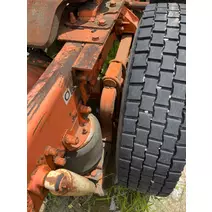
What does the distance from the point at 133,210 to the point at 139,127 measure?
91cm

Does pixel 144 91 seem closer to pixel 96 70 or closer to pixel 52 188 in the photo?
pixel 96 70

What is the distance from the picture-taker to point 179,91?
124 centimetres

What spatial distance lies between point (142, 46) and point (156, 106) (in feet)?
1.08

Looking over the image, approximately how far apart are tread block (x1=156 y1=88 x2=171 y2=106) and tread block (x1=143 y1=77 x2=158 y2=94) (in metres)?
0.03

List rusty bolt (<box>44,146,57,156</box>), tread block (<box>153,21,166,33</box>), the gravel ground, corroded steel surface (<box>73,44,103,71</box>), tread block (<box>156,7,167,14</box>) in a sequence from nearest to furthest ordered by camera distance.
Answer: rusty bolt (<box>44,146,57,156</box>), corroded steel surface (<box>73,44,103,71</box>), tread block (<box>153,21,166,33</box>), tread block (<box>156,7,167,14</box>), the gravel ground

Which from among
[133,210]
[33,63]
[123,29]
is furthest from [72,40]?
[133,210]

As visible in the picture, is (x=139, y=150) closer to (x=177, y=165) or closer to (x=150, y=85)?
(x=177, y=165)

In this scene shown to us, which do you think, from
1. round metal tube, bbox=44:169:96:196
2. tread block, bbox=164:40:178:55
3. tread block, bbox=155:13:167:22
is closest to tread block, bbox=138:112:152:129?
tread block, bbox=164:40:178:55

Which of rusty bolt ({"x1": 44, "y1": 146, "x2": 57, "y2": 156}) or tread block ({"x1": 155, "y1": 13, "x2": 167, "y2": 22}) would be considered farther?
tread block ({"x1": 155, "y1": 13, "x2": 167, "y2": 22})

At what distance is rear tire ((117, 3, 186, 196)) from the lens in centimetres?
125

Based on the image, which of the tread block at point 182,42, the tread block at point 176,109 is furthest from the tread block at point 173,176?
the tread block at point 182,42

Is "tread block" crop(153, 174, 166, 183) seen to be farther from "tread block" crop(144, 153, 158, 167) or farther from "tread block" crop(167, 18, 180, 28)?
"tread block" crop(167, 18, 180, 28)

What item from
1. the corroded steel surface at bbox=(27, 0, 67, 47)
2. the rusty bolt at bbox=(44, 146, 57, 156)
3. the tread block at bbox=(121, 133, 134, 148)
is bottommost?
the tread block at bbox=(121, 133, 134, 148)

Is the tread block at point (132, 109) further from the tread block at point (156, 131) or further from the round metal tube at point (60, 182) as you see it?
the round metal tube at point (60, 182)
